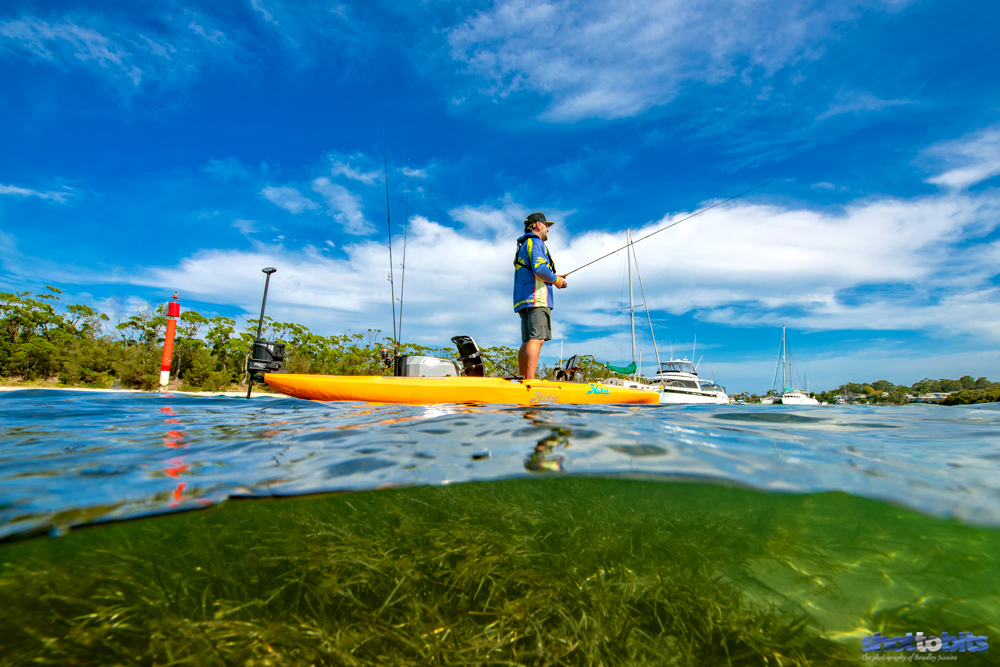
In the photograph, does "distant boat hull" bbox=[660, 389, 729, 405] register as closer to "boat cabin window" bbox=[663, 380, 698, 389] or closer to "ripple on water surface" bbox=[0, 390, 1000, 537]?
"boat cabin window" bbox=[663, 380, 698, 389]

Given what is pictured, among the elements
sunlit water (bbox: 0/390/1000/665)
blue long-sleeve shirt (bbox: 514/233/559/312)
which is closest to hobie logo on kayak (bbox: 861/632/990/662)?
sunlit water (bbox: 0/390/1000/665)

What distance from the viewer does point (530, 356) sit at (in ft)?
19.3

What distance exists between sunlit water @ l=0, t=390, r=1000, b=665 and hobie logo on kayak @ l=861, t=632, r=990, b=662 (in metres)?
Result: 0.11

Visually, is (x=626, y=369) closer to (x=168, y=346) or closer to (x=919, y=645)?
(x=919, y=645)

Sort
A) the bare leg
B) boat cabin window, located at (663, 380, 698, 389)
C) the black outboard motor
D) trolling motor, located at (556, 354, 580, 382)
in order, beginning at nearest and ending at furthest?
the black outboard motor < the bare leg < trolling motor, located at (556, 354, 580, 382) < boat cabin window, located at (663, 380, 698, 389)

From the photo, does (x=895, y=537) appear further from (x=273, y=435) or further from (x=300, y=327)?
(x=300, y=327)

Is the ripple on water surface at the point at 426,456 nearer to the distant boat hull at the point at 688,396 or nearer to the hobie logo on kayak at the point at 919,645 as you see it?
the hobie logo on kayak at the point at 919,645

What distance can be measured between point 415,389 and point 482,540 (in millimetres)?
2112

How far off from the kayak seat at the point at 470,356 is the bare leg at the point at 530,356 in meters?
0.98

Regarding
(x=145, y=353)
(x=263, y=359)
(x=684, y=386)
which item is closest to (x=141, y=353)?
(x=145, y=353)

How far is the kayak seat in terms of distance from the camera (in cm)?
667

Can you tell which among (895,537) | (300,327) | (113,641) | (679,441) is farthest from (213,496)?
(300,327)

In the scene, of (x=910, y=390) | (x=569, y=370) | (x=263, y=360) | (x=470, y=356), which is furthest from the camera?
(x=910, y=390)

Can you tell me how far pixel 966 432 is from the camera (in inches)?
143
